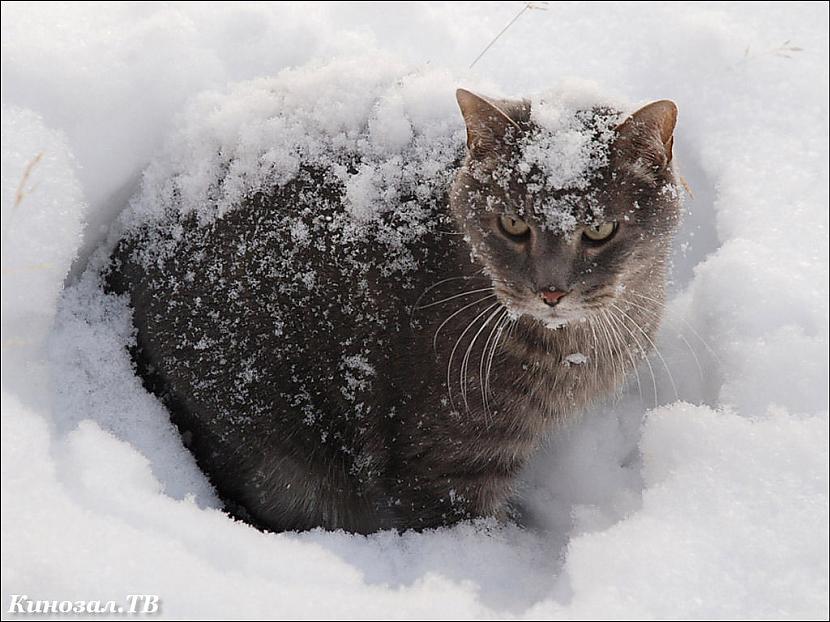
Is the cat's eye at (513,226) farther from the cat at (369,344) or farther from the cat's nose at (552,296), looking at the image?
the cat's nose at (552,296)

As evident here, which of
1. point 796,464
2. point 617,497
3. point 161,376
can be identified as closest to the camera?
point 796,464

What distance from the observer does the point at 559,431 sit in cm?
212

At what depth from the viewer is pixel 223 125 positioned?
1.99m

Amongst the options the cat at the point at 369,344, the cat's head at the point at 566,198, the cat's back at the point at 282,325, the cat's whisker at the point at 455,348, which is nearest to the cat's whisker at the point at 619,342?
the cat at the point at 369,344

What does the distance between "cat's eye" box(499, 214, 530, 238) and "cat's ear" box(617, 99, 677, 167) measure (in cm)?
26

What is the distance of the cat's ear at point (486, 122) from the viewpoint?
5.36 ft

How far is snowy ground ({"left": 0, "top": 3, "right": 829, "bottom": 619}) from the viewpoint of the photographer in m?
1.37

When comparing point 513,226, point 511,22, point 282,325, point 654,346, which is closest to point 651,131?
point 513,226

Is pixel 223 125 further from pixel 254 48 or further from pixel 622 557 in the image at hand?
pixel 622 557

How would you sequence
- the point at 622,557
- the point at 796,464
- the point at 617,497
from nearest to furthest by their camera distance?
the point at 622,557 → the point at 796,464 → the point at 617,497

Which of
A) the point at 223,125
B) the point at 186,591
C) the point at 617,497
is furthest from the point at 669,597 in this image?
the point at 223,125

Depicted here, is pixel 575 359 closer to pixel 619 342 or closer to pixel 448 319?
pixel 619 342

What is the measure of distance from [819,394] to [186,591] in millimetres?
1352

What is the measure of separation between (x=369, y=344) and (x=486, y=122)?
0.61 m
